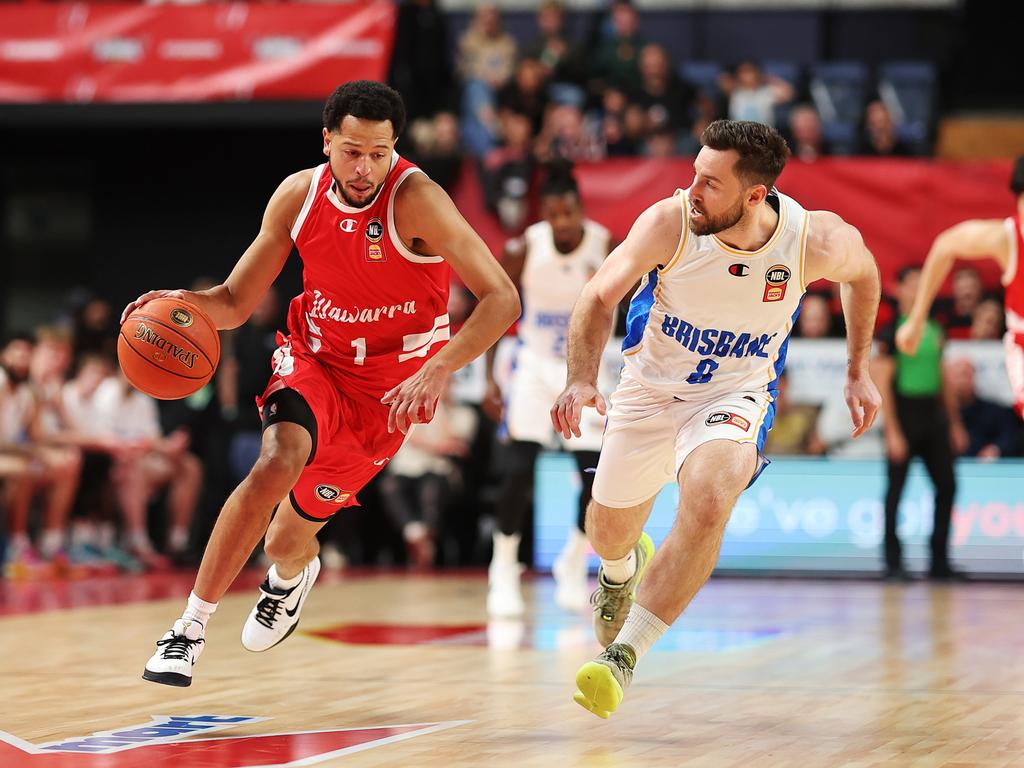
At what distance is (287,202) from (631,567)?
2.00 meters

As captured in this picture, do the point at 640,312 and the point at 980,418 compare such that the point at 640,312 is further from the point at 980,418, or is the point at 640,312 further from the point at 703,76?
the point at 703,76

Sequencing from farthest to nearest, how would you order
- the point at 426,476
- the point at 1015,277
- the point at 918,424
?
1. the point at 426,476
2. the point at 918,424
3. the point at 1015,277

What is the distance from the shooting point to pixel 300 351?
5793 mm

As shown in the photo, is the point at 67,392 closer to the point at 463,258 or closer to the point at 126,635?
the point at 126,635

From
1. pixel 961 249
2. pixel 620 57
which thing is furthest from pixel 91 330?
pixel 961 249

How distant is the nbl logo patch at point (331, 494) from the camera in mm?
5688

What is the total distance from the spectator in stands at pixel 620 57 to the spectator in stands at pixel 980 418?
4046mm

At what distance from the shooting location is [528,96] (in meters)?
13.8

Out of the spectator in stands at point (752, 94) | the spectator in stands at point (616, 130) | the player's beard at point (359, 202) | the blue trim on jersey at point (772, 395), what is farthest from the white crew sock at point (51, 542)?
the blue trim on jersey at point (772, 395)

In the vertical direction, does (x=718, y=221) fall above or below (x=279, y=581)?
above

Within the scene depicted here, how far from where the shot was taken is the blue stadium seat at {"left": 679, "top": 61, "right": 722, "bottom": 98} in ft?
46.8

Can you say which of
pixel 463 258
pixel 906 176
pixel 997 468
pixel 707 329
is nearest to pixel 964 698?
pixel 707 329

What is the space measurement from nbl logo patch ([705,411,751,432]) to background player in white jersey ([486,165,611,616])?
11.1 feet

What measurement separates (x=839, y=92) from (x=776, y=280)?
31.8 ft
